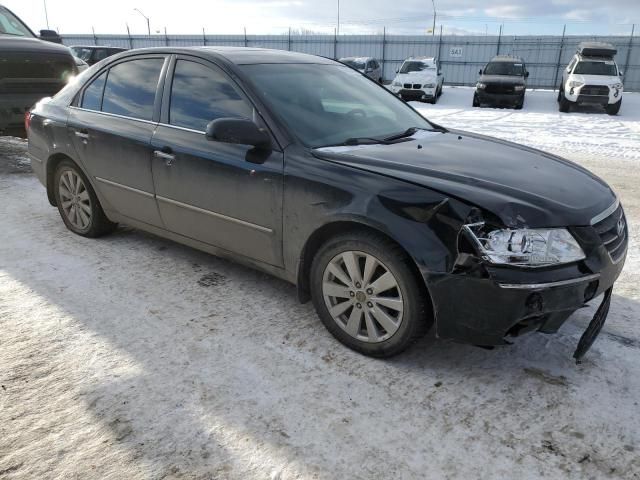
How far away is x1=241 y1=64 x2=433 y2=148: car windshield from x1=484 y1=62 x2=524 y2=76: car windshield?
1586cm

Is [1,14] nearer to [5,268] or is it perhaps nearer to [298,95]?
[5,268]

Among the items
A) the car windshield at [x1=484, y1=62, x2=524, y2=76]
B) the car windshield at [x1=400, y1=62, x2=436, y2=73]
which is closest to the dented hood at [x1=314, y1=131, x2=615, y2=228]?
the car windshield at [x1=484, y1=62, x2=524, y2=76]

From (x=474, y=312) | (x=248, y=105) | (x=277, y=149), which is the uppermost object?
(x=248, y=105)

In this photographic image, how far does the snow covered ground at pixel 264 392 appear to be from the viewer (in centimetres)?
214

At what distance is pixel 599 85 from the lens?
15344 mm

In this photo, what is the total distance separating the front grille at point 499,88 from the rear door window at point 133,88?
14910 millimetres

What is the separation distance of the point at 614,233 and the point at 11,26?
9.19 metres

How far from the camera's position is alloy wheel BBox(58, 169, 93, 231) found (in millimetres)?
4543

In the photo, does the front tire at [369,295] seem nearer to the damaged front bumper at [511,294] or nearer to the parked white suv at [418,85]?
the damaged front bumper at [511,294]

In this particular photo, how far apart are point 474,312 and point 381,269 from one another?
53cm

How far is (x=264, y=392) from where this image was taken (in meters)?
2.57

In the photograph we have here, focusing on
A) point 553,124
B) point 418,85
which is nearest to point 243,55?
point 553,124

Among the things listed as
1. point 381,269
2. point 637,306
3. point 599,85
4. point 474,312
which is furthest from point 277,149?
point 599,85

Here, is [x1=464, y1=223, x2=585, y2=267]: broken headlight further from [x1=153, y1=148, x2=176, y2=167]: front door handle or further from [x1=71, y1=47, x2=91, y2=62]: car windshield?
[x1=71, y1=47, x2=91, y2=62]: car windshield
